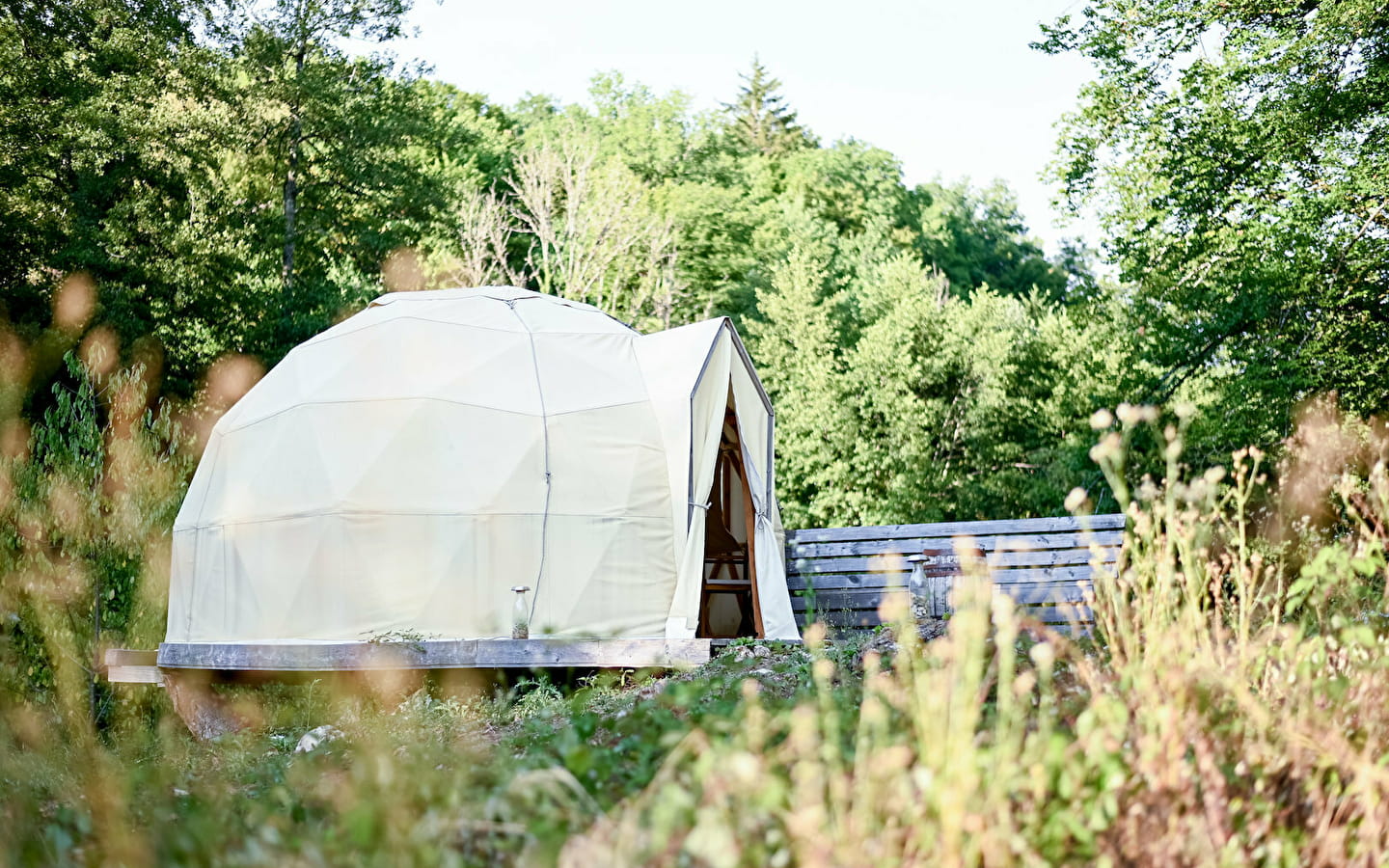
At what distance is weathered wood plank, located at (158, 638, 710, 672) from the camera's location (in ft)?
29.2

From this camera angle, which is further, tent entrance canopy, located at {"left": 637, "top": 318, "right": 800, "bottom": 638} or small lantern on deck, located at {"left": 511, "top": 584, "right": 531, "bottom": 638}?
tent entrance canopy, located at {"left": 637, "top": 318, "right": 800, "bottom": 638}

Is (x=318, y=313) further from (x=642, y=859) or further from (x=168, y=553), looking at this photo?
(x=642, y=859)

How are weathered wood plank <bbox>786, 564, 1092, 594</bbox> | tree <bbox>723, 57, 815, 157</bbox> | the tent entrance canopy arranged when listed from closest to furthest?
the tent entrance canopy < weathered wood plank <bbox>786, 564, 1092, 594</bbox> < tree <bbox>723, 57, 815, 157</bbox>

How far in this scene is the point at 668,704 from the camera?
5.28m

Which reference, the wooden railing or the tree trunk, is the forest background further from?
the wooden railing

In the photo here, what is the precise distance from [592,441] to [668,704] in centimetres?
548

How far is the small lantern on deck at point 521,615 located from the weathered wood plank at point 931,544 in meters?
4.08

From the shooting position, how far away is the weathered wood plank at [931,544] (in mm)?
12008

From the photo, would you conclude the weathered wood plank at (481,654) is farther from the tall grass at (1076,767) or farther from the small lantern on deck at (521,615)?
the tall grass at (1076,767)

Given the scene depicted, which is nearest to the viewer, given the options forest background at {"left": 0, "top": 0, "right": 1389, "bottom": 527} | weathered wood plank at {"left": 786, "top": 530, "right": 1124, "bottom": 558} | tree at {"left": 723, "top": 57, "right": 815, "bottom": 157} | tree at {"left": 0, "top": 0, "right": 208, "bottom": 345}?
weathered wood plank at {"left": 786, "top": 530, "right": 1124, "bottom": 558}

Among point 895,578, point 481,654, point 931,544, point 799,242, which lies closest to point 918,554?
point 895,578

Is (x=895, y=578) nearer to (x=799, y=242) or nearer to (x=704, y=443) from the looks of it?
(x=704, y=443)

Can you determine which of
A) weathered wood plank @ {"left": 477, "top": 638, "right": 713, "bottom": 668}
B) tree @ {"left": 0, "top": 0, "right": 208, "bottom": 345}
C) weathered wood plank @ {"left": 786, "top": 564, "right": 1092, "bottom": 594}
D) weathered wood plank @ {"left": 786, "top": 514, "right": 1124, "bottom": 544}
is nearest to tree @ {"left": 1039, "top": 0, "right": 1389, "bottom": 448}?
weathered wood plank @ {"left": 786, "top": 514, "right": 1124, "bottom": 544}

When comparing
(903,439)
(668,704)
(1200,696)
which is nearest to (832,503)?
(903,439)
